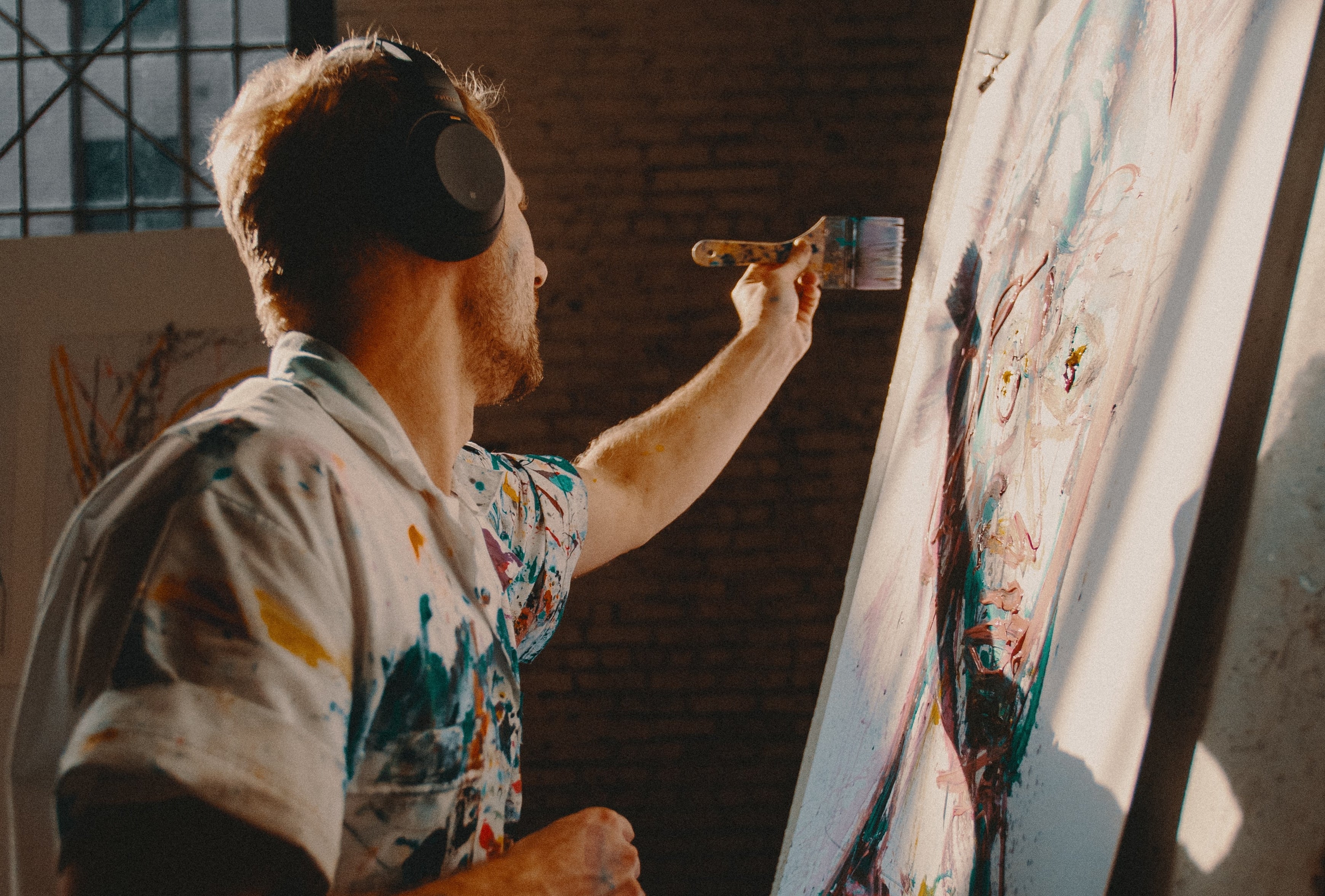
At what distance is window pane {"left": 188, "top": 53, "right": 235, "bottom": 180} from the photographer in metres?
2.89

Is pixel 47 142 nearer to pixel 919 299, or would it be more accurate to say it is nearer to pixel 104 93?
pixel 104 93

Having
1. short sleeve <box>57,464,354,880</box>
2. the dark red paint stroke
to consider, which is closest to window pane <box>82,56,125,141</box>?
short sleeve <box>57,464,354,880</box>

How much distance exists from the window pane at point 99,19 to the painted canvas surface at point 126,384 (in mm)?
1157

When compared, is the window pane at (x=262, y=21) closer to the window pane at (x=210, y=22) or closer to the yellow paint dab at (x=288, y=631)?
the window pane at (x=210, y=22)

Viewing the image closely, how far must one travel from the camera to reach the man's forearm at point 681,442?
1190 mm

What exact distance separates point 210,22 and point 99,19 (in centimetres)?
40

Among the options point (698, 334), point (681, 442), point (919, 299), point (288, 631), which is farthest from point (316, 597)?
point (698, 334)

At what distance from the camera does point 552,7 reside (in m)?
2.65

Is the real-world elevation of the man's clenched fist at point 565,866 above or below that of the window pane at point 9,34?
below

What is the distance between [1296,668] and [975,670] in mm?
391

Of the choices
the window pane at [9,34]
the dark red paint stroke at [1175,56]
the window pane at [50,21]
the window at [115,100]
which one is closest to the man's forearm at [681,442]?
the dark red paint stroke at [1175,56]

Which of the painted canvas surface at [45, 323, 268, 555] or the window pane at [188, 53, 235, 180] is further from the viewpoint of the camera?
the window pane at [188, 53, 235, 180]

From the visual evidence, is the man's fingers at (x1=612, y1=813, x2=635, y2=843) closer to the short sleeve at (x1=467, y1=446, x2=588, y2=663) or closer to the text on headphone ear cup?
the short sleeve at (x1=467, y1=446, x2=588, y2=663)

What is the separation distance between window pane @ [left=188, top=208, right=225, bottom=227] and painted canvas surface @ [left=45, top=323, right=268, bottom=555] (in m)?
0.55
